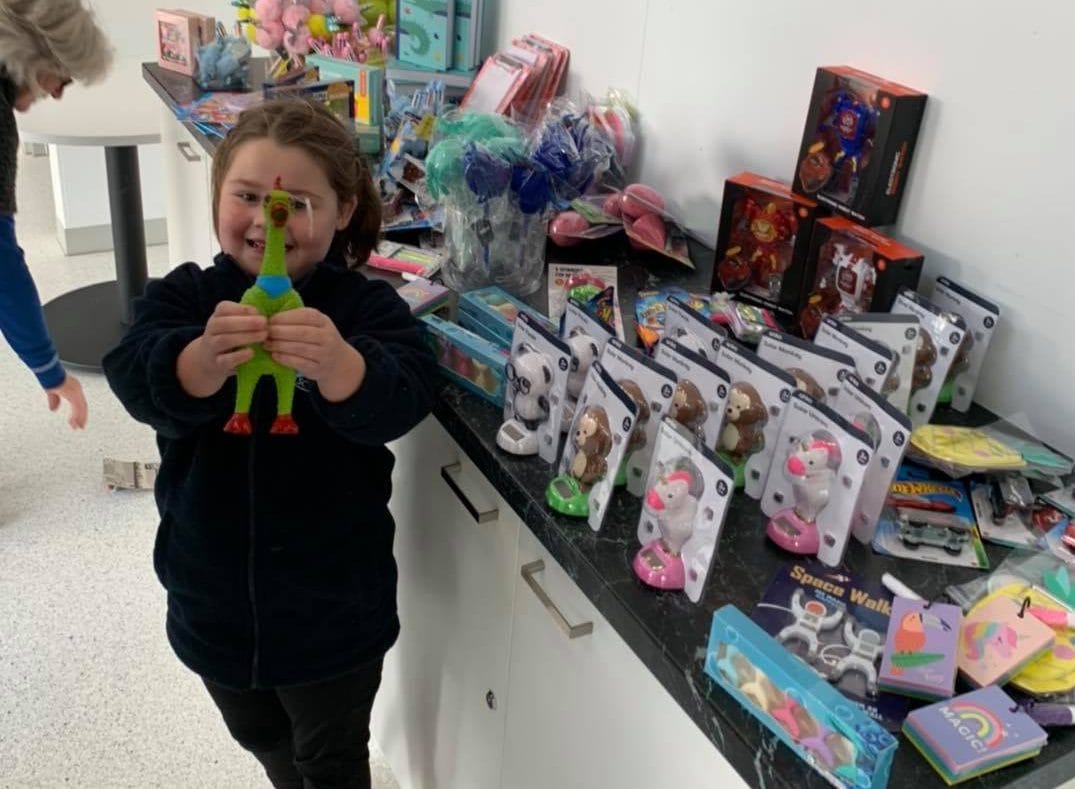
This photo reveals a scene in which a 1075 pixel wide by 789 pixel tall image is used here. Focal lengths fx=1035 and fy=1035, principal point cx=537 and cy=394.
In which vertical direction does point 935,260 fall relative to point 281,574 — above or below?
above

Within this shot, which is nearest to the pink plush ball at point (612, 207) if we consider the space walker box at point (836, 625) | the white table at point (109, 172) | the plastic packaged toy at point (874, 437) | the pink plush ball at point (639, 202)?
the pink plush ball at point (639, 202)

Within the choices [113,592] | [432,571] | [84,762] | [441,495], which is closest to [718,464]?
[441,495]

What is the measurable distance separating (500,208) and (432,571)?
1.68 feet

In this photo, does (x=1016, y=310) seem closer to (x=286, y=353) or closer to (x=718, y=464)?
(x=718, y=464)

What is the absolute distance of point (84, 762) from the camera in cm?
174

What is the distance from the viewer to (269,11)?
2.24 m

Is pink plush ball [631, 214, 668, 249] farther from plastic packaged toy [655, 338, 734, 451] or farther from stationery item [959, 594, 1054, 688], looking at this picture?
stationery item [959, 594, 1054, 688]

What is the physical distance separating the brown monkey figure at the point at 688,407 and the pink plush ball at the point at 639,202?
25.4 inches

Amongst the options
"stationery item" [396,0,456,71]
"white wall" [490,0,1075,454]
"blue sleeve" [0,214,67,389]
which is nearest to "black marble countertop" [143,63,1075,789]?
"white wall" [490,0,1075,454]

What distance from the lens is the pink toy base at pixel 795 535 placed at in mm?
991

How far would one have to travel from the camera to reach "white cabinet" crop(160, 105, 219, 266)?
7.52ft

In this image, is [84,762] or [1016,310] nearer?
[1016,310]

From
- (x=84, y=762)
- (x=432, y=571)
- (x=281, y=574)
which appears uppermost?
(x=281, y=574)

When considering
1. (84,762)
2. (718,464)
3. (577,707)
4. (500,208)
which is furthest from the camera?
Result: (84,762)
